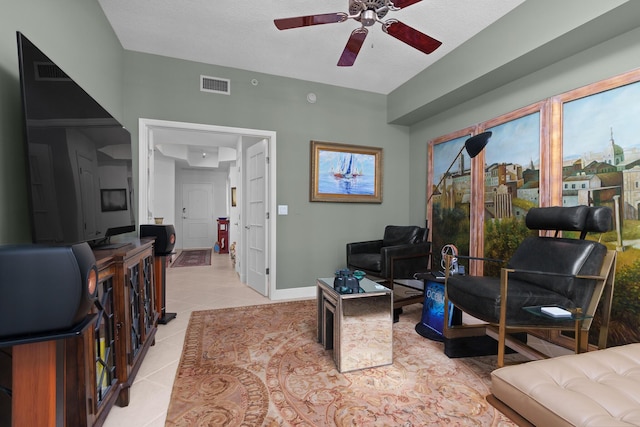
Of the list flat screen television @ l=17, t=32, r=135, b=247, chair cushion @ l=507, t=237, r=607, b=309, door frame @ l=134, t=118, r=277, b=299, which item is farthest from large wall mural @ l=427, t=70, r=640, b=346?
flat screen television @ l=17, t=32, r=135, b=247

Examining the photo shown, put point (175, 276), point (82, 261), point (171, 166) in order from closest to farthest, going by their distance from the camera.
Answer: point (82, 261) → point (175, 276) → point (171, 166)

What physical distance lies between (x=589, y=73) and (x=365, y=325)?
2.69 meters

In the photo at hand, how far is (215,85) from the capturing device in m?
3.53

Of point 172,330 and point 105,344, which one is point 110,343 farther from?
point 172,330

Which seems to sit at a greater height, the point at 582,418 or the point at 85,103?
the point at 85,103

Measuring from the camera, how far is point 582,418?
926 millimetres

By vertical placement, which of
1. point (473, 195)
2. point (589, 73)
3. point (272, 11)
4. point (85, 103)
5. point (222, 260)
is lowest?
point (222, 260)

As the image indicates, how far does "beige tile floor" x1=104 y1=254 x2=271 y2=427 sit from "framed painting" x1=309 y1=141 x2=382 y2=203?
166cm

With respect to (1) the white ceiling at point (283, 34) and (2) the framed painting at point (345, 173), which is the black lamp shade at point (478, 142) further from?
(2) the framed painting at point (345, 173)

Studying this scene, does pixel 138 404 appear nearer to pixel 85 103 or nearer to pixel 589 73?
pixel 85 103

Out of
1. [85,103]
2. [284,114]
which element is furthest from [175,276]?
[85,103]

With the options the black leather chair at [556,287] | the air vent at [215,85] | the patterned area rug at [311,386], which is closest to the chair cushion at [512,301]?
the black leather chair at [556,287]

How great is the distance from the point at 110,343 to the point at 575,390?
6.88 ft

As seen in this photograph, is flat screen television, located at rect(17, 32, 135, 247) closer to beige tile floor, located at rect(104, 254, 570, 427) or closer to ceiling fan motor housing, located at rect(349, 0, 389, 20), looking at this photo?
beige tile floor, located at rect(104, 254, 570, 427)
